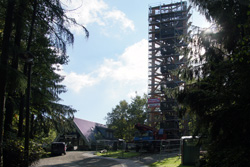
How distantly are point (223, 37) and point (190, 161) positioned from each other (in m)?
8.37

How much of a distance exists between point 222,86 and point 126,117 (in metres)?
47.0

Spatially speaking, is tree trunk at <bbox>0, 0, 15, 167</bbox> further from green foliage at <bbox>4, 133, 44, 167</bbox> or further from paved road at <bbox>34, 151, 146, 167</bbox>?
paved road at <bbox>34, 151, 146, 167</bbox>

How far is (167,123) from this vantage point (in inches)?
1793

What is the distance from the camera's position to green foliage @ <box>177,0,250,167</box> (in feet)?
29.6


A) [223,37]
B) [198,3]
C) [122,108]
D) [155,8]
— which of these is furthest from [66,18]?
[155,8]

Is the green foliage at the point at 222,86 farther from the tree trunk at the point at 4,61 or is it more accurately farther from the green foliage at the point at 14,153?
the tree trunk at the point at 4,61

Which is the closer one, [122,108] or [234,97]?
→ [234,97]

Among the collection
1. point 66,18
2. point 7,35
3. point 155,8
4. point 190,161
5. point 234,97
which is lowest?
point 190,161

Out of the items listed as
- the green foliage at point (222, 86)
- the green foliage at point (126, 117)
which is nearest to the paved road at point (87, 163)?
the green foliage at point (222, 86)

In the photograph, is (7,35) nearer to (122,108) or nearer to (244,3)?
(244,3)

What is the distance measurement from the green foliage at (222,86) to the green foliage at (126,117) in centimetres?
4095

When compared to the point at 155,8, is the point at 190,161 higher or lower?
lower

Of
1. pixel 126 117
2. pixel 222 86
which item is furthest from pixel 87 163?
pixel 126 117

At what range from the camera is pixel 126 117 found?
56000 mm
